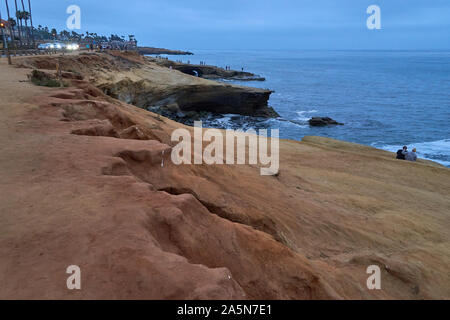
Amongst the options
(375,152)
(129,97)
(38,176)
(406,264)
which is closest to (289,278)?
(406,264)

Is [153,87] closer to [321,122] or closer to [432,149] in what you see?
[321,122]

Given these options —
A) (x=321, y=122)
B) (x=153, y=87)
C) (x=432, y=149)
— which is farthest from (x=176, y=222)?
(x=321, y=122)

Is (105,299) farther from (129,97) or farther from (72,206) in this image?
(129,97)

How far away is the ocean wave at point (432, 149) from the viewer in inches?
1030

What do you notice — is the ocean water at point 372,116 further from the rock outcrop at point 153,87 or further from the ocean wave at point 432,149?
the rock outcrop at point 153,87

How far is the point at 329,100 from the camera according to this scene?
5488cm

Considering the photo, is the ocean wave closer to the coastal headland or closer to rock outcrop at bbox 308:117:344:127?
rock outcrop at bbox 308:117:344:127

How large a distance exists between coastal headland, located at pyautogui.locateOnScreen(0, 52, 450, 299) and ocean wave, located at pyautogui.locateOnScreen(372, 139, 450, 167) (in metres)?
15.8

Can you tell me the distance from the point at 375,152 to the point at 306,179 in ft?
34.0

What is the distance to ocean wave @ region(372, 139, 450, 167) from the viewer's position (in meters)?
26.2

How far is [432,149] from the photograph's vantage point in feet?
93.8

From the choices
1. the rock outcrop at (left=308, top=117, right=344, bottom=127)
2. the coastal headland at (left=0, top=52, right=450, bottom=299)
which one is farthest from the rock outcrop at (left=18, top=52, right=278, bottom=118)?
the coastal headland at (left=0, top=52, right=450, bottom=299)

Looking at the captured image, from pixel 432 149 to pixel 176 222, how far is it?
31320 millimetres
